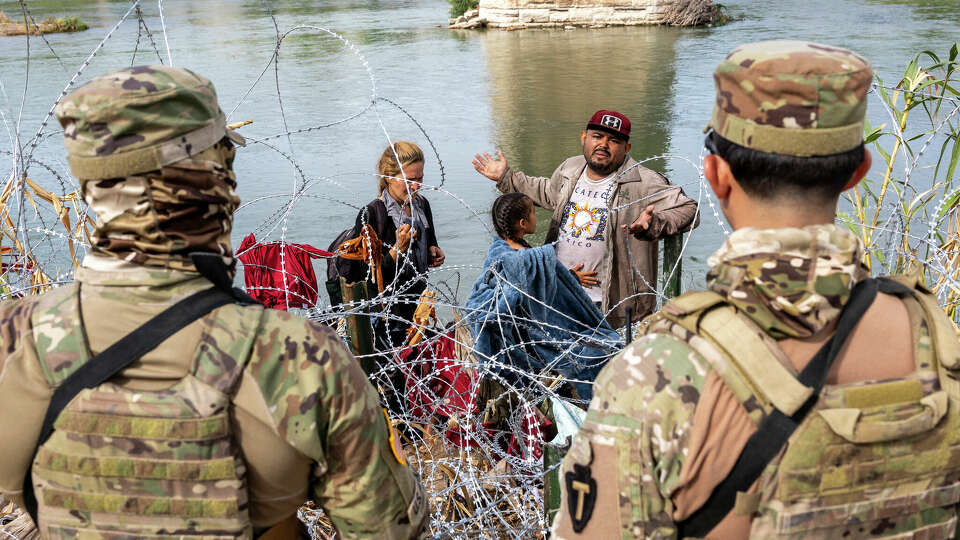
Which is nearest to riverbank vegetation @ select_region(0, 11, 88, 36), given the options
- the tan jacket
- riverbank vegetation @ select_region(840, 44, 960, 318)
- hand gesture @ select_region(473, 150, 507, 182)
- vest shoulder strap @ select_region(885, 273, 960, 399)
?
hand gesture @ select_region(473, 150, 507, 182)

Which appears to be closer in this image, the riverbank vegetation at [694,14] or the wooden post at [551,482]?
the wooden post at [551,482]

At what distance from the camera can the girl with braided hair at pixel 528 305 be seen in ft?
12.4

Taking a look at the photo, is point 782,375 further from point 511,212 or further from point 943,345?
point 511,212

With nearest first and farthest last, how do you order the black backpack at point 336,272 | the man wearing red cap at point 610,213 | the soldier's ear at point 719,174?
the soldier's ear at point 719,174
the black backpack at point 336,272
the man wearing red cap at point 610,213

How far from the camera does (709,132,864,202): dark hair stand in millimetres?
1272

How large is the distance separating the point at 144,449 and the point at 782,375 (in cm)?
114

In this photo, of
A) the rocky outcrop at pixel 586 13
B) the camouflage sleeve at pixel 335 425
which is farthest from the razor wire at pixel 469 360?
the rocky outcrop at pixel 586 13

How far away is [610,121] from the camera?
4113 mm

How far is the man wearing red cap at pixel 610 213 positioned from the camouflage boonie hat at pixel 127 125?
9.74 ft

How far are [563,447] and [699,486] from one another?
4.24ft

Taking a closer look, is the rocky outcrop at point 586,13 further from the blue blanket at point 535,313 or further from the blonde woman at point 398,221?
the blue blanket at point 535,313

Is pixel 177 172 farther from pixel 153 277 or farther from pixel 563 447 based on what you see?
pixel 563 447

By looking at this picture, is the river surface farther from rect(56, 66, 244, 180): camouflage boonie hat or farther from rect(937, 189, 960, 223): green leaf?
rect(56, 66, 244, 180): camouflage boonie hat

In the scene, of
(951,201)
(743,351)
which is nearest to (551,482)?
(743,351)
